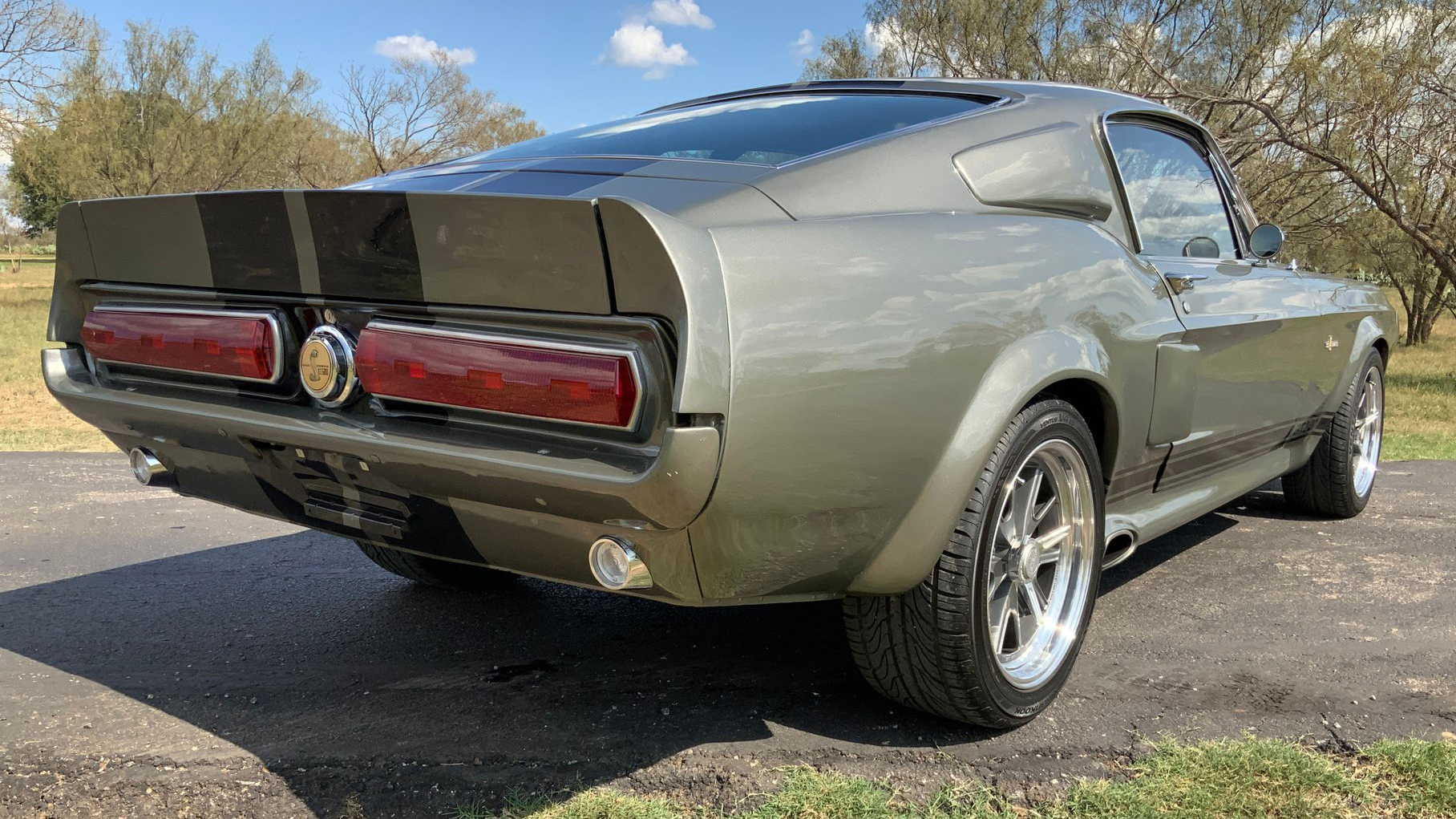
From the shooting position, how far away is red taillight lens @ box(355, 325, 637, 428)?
1.80 m

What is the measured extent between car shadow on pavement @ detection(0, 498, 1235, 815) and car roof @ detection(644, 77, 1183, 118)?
5.00ft

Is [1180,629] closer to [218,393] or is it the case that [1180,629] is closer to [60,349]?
[218,393]

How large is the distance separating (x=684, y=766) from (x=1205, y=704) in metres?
1.29

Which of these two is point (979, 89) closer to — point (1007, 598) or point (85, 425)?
point (1007, 598)

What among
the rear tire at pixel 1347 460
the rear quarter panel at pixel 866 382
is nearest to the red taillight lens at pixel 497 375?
the rear quarter panel at pixel 866 382

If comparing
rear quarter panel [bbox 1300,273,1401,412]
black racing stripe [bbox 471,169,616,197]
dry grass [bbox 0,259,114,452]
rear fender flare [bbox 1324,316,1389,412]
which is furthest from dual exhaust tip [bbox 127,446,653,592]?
dry grass [bbox 0,259,114,452]

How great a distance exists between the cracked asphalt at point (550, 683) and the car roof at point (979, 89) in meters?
1.50

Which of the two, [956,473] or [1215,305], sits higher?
[1215,305]

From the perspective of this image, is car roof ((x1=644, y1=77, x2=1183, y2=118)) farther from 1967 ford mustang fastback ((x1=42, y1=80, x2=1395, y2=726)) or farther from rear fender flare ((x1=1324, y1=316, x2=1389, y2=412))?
rear fender flare ((x1=1324, y1=316, x2=1389, y2=412))

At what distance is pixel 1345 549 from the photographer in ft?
13.6

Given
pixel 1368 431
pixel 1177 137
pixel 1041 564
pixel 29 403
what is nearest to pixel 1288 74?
pixel 1368 431

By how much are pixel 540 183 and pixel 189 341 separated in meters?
0.82

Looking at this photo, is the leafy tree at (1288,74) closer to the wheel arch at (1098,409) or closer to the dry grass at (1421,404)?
the dry grass at (1421,404)

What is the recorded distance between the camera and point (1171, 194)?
3.33 metres
